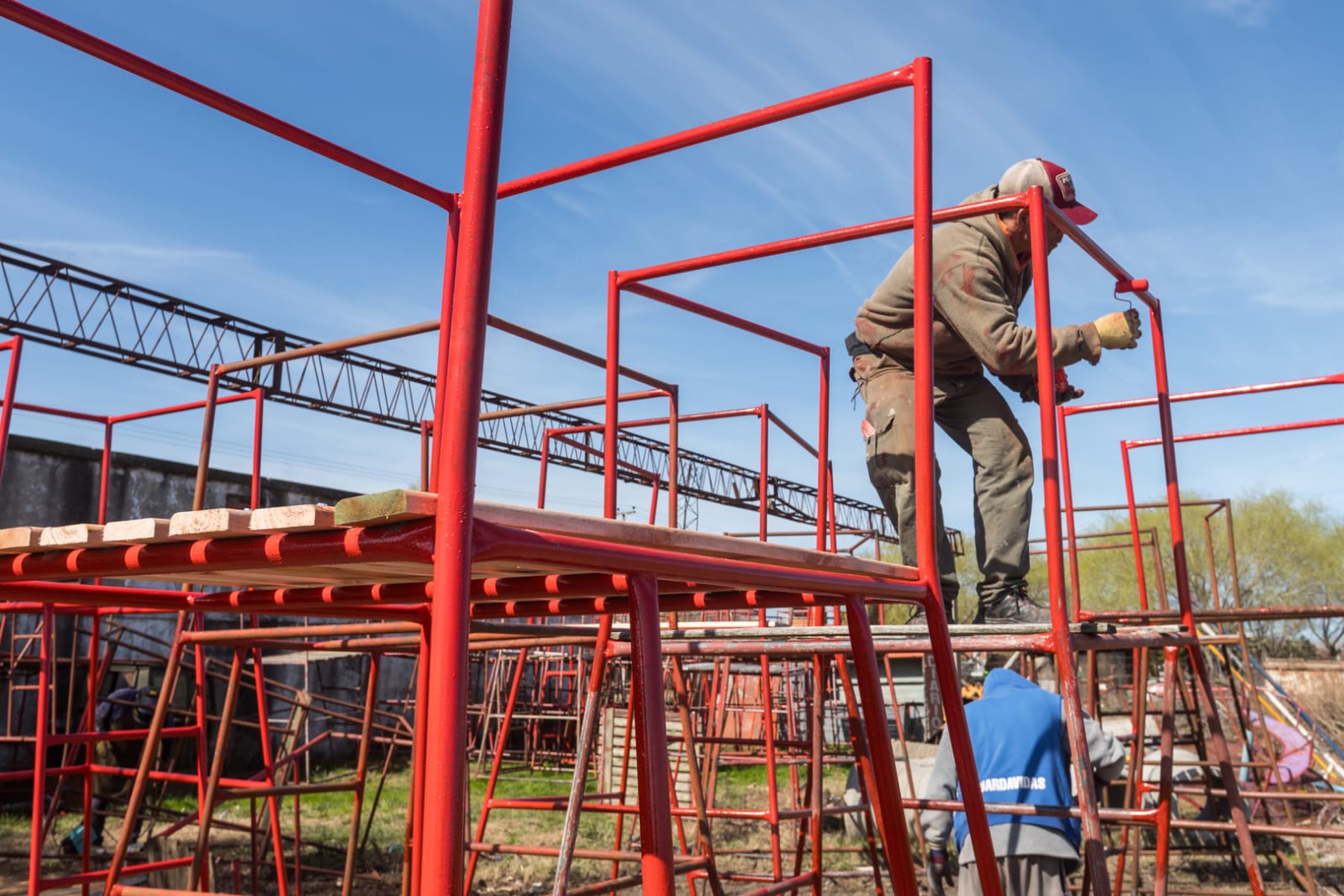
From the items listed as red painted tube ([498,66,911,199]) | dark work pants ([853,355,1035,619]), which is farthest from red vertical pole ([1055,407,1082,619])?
red painted tube ([498,66,911,199])

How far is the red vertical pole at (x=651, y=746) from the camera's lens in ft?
4.71

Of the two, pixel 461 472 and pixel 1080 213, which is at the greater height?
pixel 1080 213

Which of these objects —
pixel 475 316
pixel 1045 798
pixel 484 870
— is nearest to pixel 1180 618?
pixel 1045 798

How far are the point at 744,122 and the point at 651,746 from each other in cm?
140

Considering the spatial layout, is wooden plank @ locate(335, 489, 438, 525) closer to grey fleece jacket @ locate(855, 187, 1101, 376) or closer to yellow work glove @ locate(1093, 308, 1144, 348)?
grey fleece jacket @ locate(855, 187, 1101, 376)

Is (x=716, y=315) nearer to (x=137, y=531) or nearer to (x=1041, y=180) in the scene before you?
(x=1041, y=180)

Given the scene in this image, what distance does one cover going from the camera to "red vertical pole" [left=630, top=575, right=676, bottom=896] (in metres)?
1.44

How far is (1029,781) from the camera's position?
4504mm

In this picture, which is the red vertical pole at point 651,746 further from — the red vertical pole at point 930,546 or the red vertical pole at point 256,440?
the red vertical pole at point 256,440

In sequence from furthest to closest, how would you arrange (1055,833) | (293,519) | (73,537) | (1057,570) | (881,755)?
(1055,833) < (1057,570) < (881,755) < (73,537) < (293,519)

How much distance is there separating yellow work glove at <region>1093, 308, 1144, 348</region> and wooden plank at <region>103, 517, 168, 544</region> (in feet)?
10.6

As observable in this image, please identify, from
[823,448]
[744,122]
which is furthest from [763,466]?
[744,122]

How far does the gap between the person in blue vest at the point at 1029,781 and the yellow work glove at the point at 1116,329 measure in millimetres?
1588

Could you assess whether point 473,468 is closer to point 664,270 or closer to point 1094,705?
point 664,270
